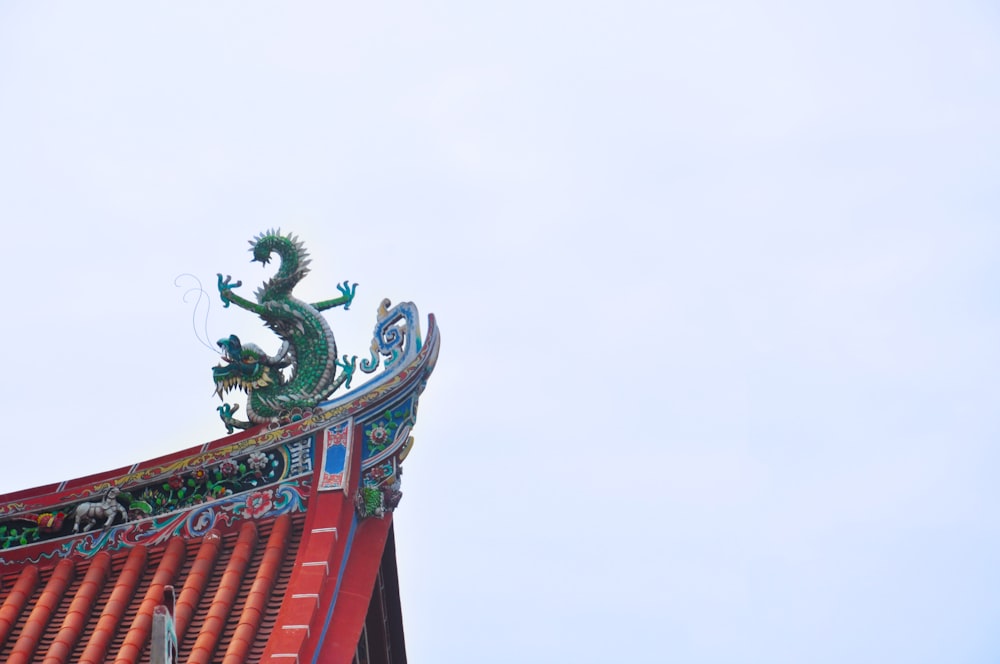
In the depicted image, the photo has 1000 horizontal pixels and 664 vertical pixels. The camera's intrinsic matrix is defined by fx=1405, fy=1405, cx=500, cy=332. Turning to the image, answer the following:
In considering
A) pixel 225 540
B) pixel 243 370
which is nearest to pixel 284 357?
pixel 243 370

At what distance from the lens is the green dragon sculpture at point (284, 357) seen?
40.8 feet

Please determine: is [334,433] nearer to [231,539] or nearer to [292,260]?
[231,539]

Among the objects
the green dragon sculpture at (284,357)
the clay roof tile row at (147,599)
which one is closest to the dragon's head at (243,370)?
the green dragon sculpture at (284,357)

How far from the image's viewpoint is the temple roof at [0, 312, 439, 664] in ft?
34.8

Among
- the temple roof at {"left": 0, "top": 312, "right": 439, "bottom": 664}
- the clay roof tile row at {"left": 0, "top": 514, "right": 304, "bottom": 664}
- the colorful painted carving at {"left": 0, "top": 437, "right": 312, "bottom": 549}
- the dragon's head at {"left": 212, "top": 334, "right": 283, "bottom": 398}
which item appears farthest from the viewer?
the dragon's head at {"left": 212, "top": 334, "right": 283, "bottom": 398}

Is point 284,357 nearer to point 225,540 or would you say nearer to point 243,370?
point 243,370

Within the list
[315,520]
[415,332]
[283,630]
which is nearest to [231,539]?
[315,520]

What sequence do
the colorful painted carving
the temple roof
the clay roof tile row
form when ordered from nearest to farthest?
1. the clay roof tile row
2. the temple roof
3. the colorful painted carving

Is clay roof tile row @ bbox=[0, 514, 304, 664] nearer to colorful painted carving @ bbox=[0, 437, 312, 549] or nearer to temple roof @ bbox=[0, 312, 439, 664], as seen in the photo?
temple roof @ bbox=[0, 312, 439, 664]

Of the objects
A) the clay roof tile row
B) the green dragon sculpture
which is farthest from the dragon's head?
the clay roof tile row

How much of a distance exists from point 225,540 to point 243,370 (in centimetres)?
169

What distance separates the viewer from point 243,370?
12641 millimetres

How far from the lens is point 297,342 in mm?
12867

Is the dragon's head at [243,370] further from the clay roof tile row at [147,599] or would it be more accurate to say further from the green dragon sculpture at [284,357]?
the clay roof tile row at [147,599]
